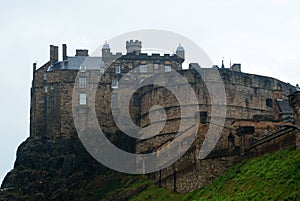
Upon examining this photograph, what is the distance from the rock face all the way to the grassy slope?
1143cm

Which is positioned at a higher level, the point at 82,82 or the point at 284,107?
the point at 82,82

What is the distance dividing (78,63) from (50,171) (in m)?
12.4

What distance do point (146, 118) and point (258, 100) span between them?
31.6 feet

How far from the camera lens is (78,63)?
6788 cm

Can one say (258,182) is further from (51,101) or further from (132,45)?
(132,45)

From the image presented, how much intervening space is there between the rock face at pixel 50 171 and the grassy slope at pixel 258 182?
1143 cm

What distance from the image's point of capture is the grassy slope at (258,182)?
30.3 meters

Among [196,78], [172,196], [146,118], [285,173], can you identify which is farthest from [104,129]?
[285,173]

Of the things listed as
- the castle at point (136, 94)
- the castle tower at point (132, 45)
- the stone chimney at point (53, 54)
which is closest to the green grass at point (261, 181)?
the castle at point (136, 94)

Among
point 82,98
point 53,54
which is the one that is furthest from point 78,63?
point 82,98

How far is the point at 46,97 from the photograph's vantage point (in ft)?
217

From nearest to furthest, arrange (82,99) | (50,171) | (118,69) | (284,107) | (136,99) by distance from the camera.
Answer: (284,107)
(50,171)
(136,99)
(82,99)
(118,69)

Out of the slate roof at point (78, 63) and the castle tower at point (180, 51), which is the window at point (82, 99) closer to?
the slate roof at point (78, 63)

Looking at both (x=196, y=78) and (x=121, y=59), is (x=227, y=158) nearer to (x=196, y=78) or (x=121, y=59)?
(x=196, y=78)
